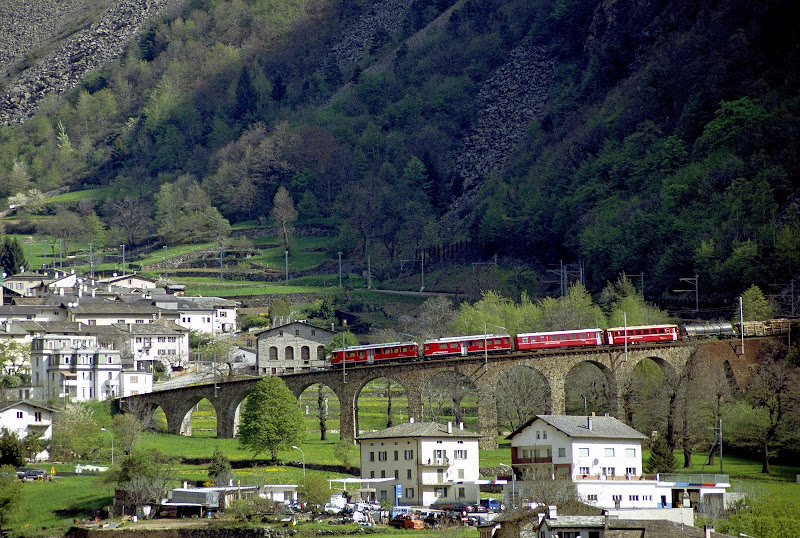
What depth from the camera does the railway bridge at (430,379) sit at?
10550 cm

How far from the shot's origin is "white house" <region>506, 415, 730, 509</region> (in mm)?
79250

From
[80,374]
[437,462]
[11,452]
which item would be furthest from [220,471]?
[80,374]

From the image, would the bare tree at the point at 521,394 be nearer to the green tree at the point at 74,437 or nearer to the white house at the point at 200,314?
the green tree at the point at 74,437

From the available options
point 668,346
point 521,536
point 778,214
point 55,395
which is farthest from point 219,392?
point 778,214

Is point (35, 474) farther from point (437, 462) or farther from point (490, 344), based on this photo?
point (490, 344)

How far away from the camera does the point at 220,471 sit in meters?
86.8

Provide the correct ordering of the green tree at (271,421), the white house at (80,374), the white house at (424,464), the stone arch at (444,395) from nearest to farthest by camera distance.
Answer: the white house at (424,464) → the green tree at (271,421) → the stone arch at (444,395) → the white house at (80,374)

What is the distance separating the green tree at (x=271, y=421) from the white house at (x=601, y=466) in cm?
1692

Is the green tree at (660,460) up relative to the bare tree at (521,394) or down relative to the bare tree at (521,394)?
down

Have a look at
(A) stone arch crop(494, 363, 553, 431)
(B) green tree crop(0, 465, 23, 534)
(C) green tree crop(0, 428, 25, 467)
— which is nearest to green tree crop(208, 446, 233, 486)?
(B) green tree crop(0, 465, 23, 534)

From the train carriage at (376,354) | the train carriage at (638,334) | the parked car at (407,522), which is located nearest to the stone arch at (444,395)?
the train carriage at (376,354)

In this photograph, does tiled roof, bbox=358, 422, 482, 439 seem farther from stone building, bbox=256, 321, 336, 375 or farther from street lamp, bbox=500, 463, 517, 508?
stone building, bbox=256, 321, 336, 375

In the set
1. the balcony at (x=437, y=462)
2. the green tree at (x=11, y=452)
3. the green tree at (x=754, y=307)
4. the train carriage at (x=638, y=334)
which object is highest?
the green tree at (x=754, y=307)

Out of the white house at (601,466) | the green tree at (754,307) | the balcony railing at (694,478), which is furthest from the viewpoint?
the green tree at (754,307)
